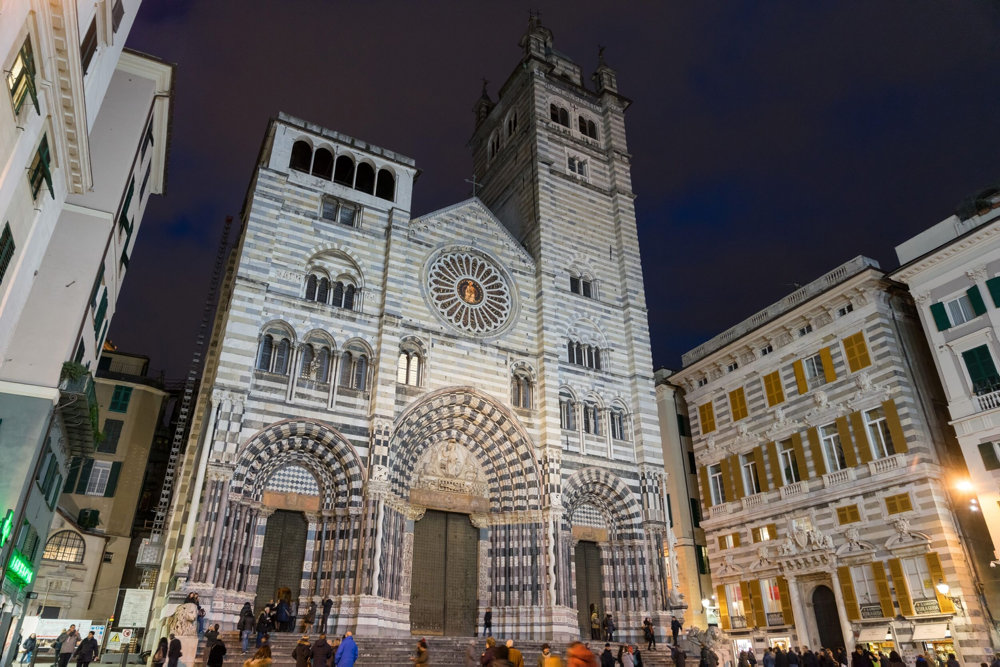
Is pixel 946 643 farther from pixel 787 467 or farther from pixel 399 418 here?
pixel 399 418

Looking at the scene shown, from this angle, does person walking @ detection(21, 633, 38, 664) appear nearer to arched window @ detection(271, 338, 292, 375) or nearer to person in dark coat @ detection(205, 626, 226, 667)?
person in dark coat @ detection(205, 626, 226, 667)

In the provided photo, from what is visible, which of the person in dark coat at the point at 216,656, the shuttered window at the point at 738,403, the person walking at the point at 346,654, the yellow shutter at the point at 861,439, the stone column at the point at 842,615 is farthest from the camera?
the shuttered window at the point at 738,403

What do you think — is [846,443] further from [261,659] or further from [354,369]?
[261,659]

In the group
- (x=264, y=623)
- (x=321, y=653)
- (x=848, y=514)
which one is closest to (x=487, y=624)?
(x=264, y=623)

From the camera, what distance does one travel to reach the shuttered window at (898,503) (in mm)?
20578

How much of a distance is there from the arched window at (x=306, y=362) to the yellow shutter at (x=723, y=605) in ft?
58.6

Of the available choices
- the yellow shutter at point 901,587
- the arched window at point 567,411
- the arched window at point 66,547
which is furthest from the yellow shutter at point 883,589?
the arched window at point 66,547

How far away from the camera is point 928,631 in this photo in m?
19.1

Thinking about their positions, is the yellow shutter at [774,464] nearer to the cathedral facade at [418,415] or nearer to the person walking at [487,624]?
the cathedral facade at [418,415]

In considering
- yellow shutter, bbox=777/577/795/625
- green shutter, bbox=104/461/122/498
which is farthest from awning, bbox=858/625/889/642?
green shutter, bbox=104/461/122/498

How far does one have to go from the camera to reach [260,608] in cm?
1836

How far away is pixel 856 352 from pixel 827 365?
47.5 inches

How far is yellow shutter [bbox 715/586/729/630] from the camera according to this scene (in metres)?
25.5

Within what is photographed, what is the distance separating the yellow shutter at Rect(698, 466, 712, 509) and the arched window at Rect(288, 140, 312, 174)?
2001 centimetres
